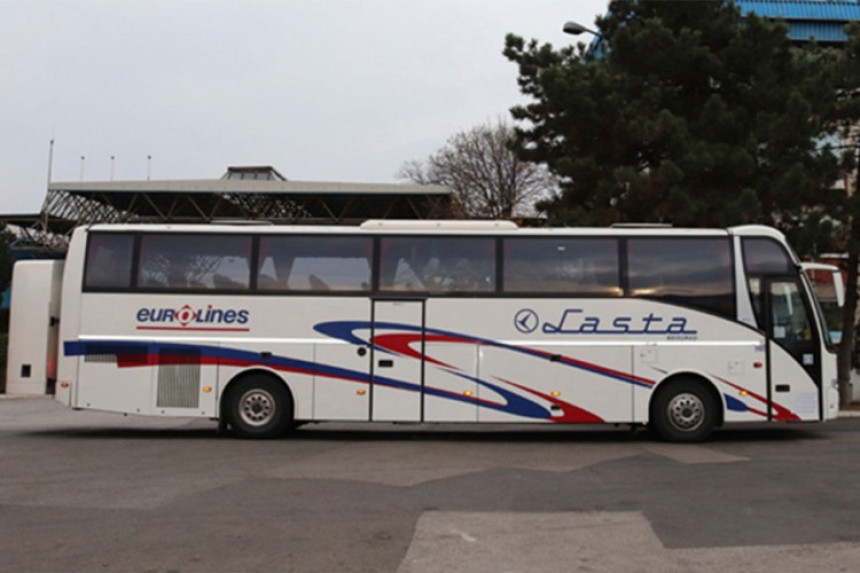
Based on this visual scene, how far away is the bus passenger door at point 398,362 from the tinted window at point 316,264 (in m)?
0.69

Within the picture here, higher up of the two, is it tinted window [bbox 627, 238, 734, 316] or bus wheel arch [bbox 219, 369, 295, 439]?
tinted window [bbox 627, 238, 734, 316]

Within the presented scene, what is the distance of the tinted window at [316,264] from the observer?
1269 cm

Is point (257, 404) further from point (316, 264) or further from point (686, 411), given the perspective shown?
point (686, 411)

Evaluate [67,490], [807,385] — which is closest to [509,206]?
[807,385]

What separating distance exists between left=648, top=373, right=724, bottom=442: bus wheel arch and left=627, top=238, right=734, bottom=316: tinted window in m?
1.18

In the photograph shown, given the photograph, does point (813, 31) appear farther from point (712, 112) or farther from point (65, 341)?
point (65, 341)

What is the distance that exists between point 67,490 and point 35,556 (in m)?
2.66

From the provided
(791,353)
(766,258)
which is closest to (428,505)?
(791,353)

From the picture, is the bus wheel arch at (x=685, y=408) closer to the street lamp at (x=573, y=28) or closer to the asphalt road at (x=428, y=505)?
the asphalt road at (x=428, y=505)

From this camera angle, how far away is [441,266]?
1264 centimetres

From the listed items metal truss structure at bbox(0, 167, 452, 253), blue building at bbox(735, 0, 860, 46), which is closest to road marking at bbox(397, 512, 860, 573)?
metal truss structure at bbox(0, 167, 452, 253)

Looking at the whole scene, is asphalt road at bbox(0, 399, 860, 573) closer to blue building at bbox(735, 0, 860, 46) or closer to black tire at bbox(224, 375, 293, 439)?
black tire at bbox(224, 375, 293, 439)

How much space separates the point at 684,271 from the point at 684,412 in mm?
2150

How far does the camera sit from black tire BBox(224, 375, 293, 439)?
12633 mm
